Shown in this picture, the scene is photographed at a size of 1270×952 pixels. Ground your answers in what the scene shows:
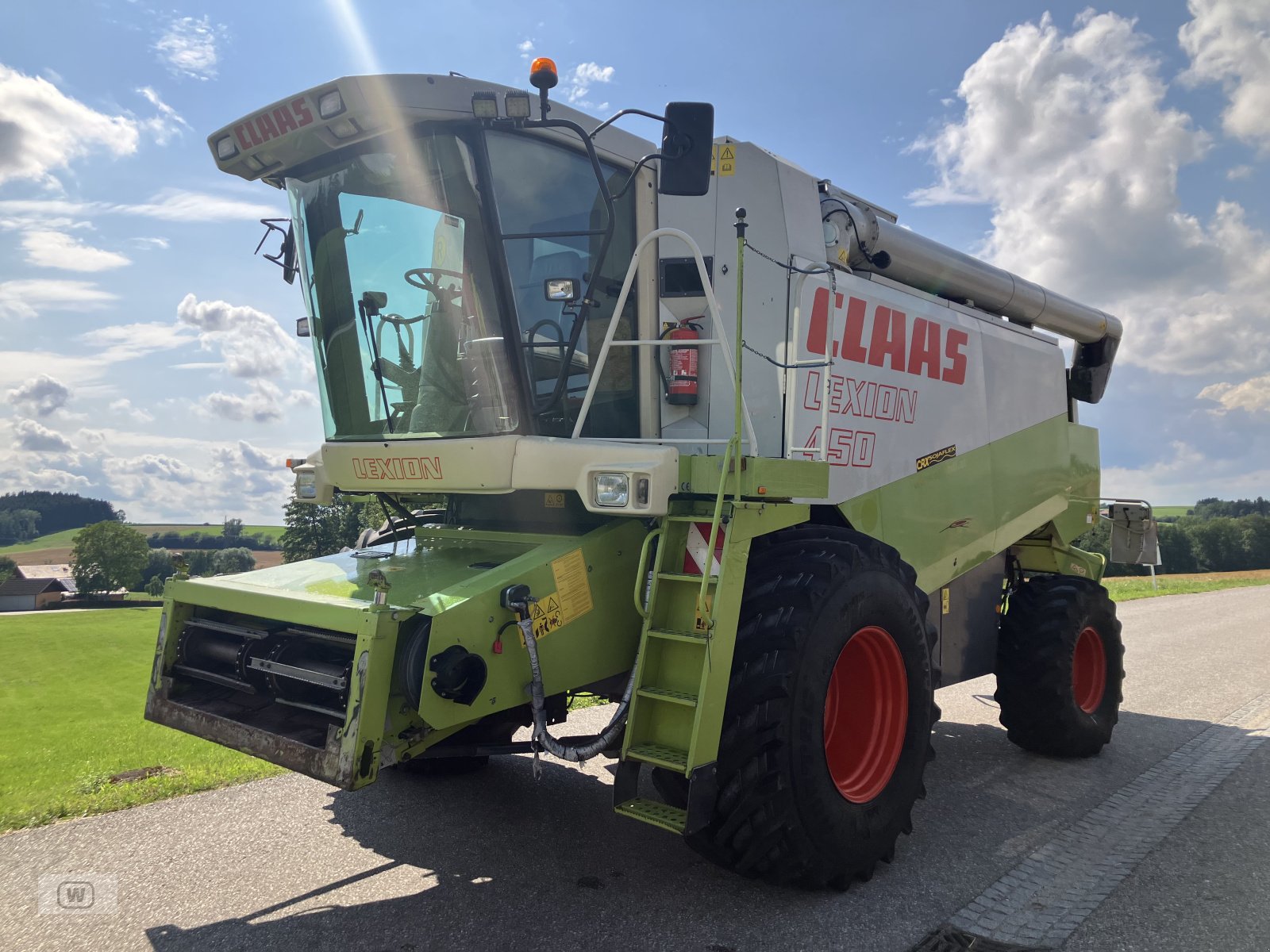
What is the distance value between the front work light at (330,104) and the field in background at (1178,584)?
19.2 metres

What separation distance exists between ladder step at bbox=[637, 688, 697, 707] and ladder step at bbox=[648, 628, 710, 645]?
7.9 inches

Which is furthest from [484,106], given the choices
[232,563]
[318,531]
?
[318,531]

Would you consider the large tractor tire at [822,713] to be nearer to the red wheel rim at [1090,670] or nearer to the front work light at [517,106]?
the front work light at [517,106]

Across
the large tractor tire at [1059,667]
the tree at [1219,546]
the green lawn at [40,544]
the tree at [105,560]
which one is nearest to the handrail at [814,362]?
the large tractor tire at [1059,667]

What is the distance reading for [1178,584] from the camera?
2411 centimetres

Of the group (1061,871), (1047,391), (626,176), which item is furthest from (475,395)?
(1047,391)

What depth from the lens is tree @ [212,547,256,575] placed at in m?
6.06

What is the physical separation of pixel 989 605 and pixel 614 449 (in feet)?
12.0

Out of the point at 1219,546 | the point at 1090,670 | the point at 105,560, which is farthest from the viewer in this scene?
the point at 105,560

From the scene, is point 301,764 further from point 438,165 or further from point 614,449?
point 438,165

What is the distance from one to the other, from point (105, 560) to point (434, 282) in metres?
90.9

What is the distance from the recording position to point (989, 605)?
20.0 ft

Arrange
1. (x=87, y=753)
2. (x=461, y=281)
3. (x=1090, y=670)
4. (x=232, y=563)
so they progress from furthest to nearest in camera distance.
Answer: (x=232, y=563), (x=87, y=753), (x=1090, y=670), (x=461, y=281)

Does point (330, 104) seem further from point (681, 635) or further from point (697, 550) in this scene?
point (681, 635)
